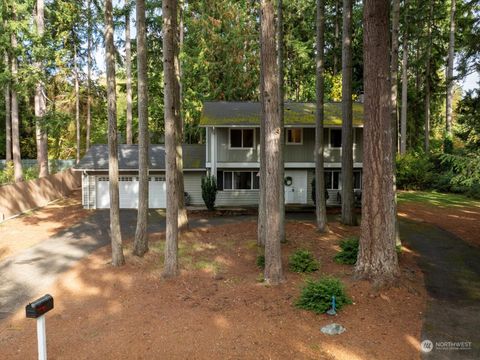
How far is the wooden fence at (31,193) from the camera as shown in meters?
20.1

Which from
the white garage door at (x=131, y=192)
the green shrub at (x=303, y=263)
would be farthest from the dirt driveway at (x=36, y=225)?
the green shrub at (x=303, y=263)

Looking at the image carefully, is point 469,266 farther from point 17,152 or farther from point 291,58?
point 291,58

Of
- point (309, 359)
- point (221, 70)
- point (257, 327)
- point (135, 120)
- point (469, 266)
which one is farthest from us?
point (135, 120)

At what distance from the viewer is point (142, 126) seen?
12.9 meters

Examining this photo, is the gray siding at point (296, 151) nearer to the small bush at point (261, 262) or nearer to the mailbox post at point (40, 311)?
the small bush at point (261, 262)

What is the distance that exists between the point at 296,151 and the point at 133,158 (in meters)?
10.3

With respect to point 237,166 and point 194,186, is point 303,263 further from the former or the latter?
point 194,186

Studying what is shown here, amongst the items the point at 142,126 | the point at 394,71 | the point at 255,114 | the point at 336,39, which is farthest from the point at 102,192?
the point at 336,39

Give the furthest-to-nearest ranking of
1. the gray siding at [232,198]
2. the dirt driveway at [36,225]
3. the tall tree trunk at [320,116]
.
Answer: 1. the gray siding at [232,198]
2. the dirt driveway at [36,225]
3. the tall tree trunk at [320,116]

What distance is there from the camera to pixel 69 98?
3656 centimetres

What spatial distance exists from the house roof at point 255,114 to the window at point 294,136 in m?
0.96

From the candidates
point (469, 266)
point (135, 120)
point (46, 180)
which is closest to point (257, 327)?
point (469, 266)

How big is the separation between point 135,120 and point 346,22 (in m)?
24.3

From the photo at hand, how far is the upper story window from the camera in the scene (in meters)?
23.3
